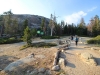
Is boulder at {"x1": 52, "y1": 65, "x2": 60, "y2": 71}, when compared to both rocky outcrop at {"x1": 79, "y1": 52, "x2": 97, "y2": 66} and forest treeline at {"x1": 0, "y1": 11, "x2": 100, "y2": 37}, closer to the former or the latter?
rocky outcrop at {"x1": 79, "y1": 52, "x2": 97, "y2": 66}

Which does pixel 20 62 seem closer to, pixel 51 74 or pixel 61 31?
pixel 51 74

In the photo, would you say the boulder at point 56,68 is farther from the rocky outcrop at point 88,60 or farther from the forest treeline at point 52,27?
the forest treeline at point 52,27

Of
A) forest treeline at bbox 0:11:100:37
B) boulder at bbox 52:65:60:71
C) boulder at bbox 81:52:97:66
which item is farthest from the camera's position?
forest treeline at bbox 0:11:100:37

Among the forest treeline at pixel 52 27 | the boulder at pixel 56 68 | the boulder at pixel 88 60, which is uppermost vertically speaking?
the forest treeline at pixel 52 27

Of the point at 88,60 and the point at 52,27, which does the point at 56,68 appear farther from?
the point at 52,27

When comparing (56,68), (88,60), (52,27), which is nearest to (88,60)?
(88,60)

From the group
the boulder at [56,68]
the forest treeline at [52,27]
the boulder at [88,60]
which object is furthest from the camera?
the forest treeline at [52,27]

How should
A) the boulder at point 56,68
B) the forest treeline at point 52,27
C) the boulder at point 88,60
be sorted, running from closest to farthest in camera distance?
the boulder at point 56,68 → the boulder at point 88,60 → the forest treeline at point 52,27

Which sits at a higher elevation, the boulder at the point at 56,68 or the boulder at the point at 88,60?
the boulder at the point at 88,60

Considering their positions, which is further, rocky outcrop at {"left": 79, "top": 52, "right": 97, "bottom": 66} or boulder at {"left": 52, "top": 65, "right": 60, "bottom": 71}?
rocky outcrop at {"left": 79, "top": 52, "right": 97, "bottom": 66}

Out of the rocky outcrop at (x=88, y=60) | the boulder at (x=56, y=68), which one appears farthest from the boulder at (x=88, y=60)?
the boulder at (x=56, y=68)

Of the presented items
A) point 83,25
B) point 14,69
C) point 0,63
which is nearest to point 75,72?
point 14,69

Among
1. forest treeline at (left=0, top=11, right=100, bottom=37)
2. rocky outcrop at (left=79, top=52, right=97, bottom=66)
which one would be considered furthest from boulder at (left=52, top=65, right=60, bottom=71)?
forest treeline at (left=0, top=11, right=100, bottom=37)

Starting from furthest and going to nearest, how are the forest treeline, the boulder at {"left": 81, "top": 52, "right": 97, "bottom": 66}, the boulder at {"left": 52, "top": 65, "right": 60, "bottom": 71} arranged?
the forest treeline < the boulder at {"left": 81, "top": 52, "right": 97, "bottom": 66} < the boulder at {"left": 52, "top": 65, "right": 60, "bottom": 71}
